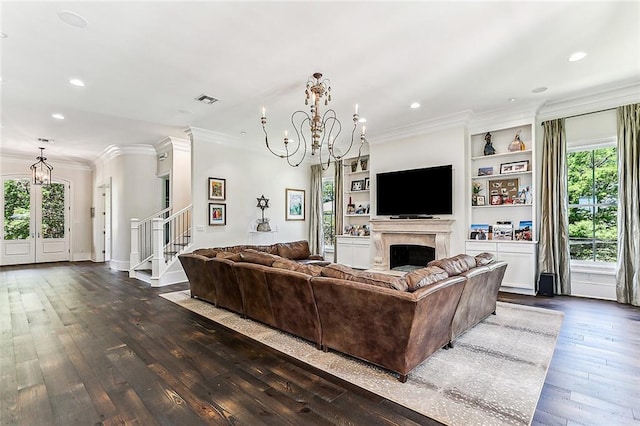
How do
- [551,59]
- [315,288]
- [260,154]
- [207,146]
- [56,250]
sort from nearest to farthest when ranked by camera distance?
1. [315,288]
2. [551,59]
3. [207,146]
4. [260,154]
5. [56,250]

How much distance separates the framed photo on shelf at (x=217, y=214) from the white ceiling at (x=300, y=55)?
6.59 feet

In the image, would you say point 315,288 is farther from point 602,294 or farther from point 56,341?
point 602,294

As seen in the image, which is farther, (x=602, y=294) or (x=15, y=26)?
(x=602, y=294)

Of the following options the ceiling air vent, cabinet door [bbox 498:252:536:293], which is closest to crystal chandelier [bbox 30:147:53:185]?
the ceiling air vent

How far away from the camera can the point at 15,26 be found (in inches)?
114

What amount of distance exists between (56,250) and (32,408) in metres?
9.50

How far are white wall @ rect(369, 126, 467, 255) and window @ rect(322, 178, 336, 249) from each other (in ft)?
6.81

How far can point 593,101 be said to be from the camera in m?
4.78

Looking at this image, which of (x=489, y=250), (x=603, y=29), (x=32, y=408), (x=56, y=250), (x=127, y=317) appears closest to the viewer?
(x=32, y=408)

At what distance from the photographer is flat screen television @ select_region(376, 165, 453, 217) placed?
5764 millimetres

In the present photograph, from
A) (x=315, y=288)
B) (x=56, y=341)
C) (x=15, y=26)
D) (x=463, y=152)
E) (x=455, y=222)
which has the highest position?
(x=15, y=26)

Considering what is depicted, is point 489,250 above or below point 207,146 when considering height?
below

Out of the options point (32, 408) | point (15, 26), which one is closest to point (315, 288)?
point (32, 408)

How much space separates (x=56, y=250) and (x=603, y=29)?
12846 millimetres
